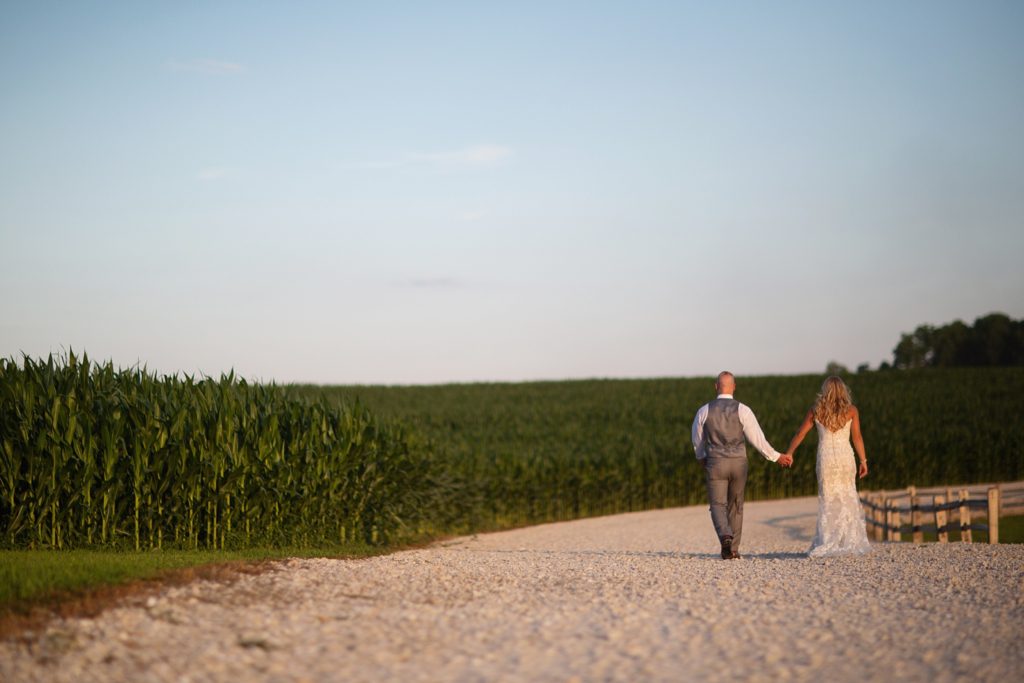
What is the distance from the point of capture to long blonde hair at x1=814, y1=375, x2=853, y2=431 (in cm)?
1375

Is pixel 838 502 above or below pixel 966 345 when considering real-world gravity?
below

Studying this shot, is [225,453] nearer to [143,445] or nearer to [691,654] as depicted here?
[143,445]

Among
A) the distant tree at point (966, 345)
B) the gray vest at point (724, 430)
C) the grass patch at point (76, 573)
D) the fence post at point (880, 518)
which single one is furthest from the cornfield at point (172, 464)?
the distant tree at point (966, 345)

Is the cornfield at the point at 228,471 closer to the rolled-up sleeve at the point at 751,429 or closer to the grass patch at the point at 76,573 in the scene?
the grass patch at the point at 76,573

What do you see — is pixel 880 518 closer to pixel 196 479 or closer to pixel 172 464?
pixel 196 479

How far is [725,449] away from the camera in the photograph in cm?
1345

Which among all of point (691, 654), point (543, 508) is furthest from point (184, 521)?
point (543, 508)

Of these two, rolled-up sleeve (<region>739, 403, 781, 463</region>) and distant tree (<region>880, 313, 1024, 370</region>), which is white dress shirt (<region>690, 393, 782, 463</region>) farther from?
distant tree (<region>880, 313, 1024, 370</region>)

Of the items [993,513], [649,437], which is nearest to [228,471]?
[993,513]

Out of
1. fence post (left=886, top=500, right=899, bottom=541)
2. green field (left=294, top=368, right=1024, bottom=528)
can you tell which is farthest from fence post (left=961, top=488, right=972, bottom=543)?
green field (left=294, top=368, right=1024, bottom=528)

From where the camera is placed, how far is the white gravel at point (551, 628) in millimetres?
7023

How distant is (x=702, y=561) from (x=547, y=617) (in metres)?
5.17

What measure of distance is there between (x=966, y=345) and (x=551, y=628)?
104321 mm

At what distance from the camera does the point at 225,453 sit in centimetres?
1678
